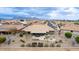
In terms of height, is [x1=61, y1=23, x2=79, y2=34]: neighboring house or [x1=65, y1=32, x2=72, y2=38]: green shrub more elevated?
[x1=61, y1=23, x2=79, y2=34]: neighboring house

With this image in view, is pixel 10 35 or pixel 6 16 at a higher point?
pixel 6 16

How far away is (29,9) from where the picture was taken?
2.11m

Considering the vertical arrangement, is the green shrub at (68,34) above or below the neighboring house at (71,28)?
below

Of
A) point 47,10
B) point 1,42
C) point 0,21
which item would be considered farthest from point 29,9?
point 1,42
